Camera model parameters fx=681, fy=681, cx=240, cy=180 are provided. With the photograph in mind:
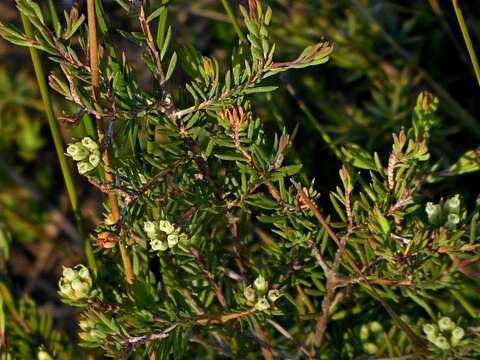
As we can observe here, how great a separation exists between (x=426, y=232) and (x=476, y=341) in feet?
0.50

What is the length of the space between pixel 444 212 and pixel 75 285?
0.39 m

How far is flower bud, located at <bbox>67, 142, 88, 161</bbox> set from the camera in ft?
1.99

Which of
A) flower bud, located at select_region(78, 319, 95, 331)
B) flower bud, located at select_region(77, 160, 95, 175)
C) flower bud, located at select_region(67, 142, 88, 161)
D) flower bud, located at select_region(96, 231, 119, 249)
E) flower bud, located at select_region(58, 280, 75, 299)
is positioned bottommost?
flower bud, located at select_region(78, 319, 95, 331)

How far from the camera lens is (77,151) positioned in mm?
611

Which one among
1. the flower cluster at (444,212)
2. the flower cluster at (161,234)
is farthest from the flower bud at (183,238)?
the flower cluster at (444,212)

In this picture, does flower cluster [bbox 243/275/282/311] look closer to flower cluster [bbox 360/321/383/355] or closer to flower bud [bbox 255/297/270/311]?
flower bud [bbox 255/297/270/311]

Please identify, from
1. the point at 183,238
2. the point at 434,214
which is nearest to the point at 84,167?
the point at 183,238

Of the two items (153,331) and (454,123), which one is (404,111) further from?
(153,331)

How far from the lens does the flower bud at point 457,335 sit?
2.36 ft

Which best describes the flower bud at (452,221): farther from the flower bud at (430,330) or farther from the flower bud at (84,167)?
the flower bud at (84,167)

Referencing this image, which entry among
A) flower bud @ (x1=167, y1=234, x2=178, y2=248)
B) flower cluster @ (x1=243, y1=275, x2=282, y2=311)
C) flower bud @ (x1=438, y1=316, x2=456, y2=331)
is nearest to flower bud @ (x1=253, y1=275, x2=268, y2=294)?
flower cluster @ (x1=243, y1=275, x2=282, y2=311)

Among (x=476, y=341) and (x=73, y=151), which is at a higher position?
(x=73, y=151)

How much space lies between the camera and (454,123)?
4.23 ft

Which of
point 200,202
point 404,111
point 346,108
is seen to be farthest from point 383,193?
point 346,108
